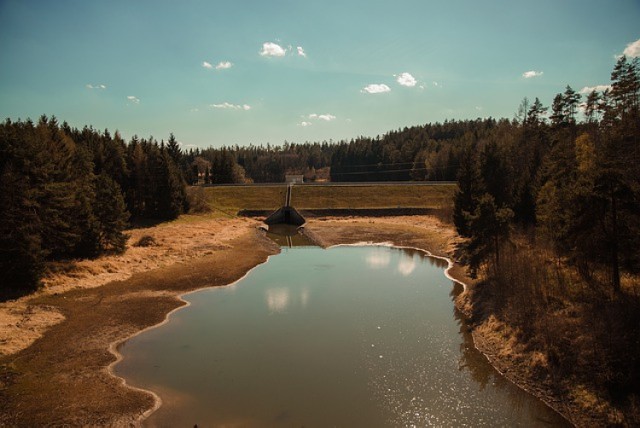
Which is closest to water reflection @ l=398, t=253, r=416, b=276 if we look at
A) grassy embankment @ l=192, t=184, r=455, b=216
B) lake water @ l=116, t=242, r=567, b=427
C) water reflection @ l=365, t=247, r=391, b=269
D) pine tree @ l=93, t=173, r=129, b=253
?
water reflection @ l=365, t=247, r=391, b=269

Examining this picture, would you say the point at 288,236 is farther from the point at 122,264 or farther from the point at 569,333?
the point at 569,333

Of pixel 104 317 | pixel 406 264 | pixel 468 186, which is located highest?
pixel 468 186

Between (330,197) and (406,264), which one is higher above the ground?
(330,197)

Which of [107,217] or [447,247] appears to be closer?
[107,217]

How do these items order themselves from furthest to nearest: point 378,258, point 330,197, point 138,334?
point 330,197 < point 378,258 < point 138,334

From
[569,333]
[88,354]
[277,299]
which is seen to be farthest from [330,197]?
[569,333]

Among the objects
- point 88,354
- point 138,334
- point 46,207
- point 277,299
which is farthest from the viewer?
point 46,207
